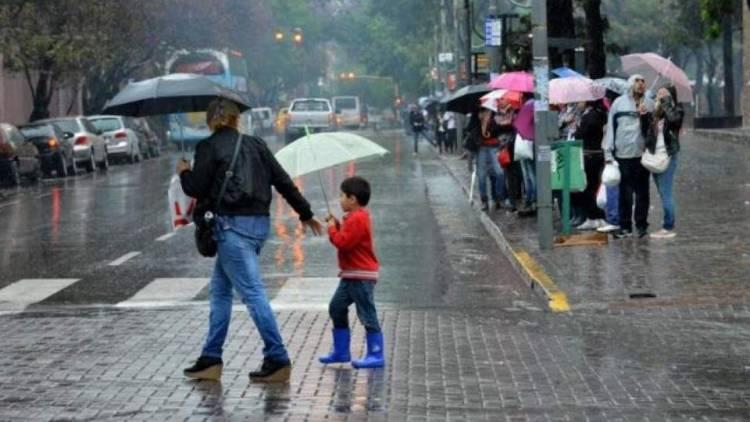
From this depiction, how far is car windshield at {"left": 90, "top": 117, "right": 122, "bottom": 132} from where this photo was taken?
182ft

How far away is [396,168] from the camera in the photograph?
43.4m

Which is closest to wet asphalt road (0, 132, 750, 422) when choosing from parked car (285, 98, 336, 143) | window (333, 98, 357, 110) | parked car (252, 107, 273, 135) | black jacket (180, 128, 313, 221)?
black jacket (180, 128, 313, 221)

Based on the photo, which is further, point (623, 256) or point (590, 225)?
point (590, 225)

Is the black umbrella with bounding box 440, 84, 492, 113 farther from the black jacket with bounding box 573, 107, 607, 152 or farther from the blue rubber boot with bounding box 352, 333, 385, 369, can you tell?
the blue rubber boot with bounding box 352, 333, 385, 369

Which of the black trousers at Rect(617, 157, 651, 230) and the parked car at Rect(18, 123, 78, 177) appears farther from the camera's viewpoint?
the parked car at Rect(18, 123, 78, 177)

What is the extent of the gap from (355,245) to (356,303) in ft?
1.34

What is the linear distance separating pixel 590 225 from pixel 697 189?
752 cm

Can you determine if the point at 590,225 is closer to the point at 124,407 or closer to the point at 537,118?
the point at 537,118

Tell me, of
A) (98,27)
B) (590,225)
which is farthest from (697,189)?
(98,27)

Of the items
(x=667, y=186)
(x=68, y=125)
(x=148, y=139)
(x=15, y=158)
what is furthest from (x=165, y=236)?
(x=148, y=139)

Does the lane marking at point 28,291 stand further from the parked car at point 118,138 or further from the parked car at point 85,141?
the parked car at point 118,138

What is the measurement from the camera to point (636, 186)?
62.5 feet

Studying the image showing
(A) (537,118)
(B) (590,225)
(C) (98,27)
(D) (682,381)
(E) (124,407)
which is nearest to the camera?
(E) (124,407)

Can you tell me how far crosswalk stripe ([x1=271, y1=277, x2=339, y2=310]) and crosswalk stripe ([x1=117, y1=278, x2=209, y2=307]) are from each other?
84cm
